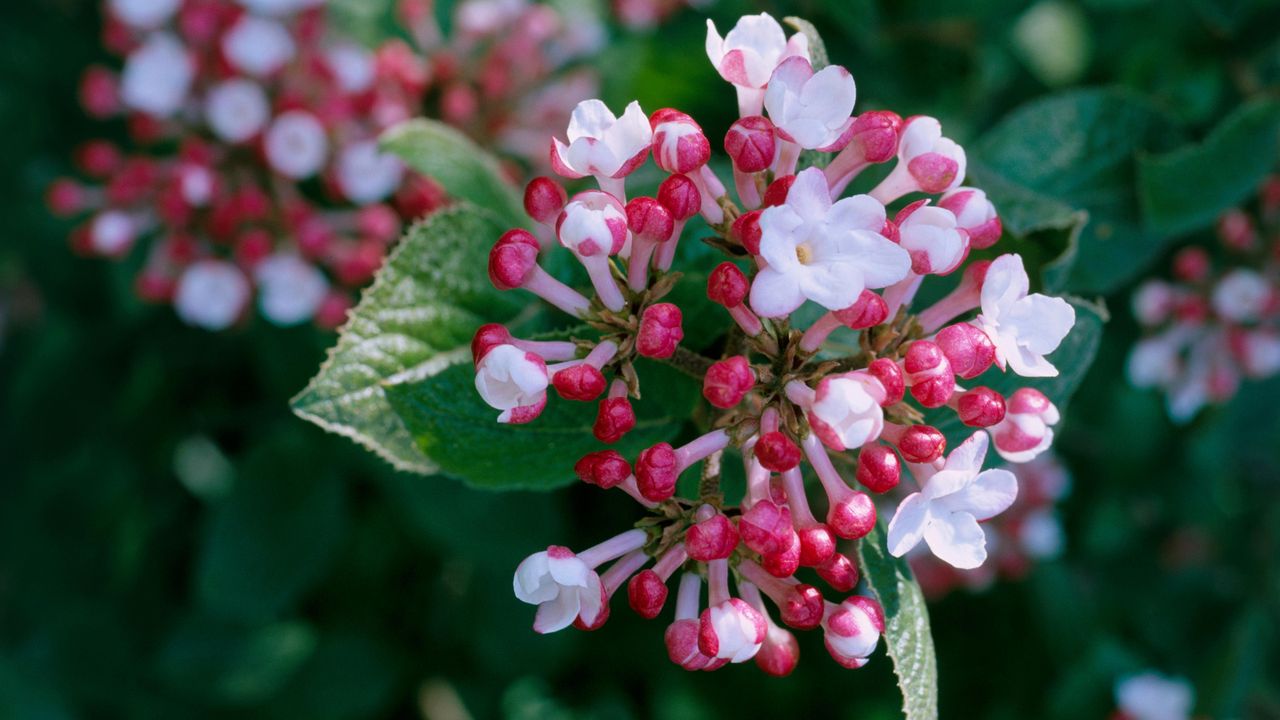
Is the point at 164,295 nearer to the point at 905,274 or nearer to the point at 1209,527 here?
the point at 905,274

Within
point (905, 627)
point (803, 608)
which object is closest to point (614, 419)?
point (803, 608)

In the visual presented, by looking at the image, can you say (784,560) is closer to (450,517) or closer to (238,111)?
(450,517)

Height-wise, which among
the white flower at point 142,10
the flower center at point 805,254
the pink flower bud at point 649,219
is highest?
the flower center at point 805,254

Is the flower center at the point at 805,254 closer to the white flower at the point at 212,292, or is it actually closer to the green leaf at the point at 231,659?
the white flower at the point at 212,292

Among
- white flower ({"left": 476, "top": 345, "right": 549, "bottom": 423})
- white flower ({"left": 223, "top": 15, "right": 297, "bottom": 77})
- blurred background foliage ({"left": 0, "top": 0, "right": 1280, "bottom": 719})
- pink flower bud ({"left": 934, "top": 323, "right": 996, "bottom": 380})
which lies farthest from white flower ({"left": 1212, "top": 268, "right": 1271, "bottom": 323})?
white flower ({"left": 223, "top": 15, "right": 297, "bottom": 77})

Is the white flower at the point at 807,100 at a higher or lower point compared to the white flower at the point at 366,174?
higher

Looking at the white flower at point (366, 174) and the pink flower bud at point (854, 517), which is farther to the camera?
the white flower at point (366, 174)

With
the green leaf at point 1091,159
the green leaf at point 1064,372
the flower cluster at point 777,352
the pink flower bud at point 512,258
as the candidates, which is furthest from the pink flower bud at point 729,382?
the green leaf at point 1091,159
